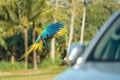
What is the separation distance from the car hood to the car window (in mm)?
284

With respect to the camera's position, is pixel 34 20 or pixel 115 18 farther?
pixel 34 20

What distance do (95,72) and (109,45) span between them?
3.11 feet

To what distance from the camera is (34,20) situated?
31062 millimetres

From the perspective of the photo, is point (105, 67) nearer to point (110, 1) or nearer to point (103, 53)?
point (103, 53)

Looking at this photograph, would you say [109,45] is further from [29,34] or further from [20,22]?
[29,34]

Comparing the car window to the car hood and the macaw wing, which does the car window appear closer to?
the car hood

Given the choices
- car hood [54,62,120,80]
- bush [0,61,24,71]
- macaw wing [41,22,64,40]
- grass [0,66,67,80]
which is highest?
car hood [54,62,120,80]

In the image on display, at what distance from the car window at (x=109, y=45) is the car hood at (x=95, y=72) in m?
0.28

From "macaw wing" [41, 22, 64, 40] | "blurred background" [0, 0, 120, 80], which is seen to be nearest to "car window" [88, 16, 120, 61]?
"macaw wing" [41, 22, 64, 40]

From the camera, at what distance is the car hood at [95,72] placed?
9.44 ft

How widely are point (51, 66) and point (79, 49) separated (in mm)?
28525

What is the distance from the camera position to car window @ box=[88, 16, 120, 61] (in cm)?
366

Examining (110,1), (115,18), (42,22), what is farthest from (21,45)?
(115,18)

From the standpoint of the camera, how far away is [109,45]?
3955mm
